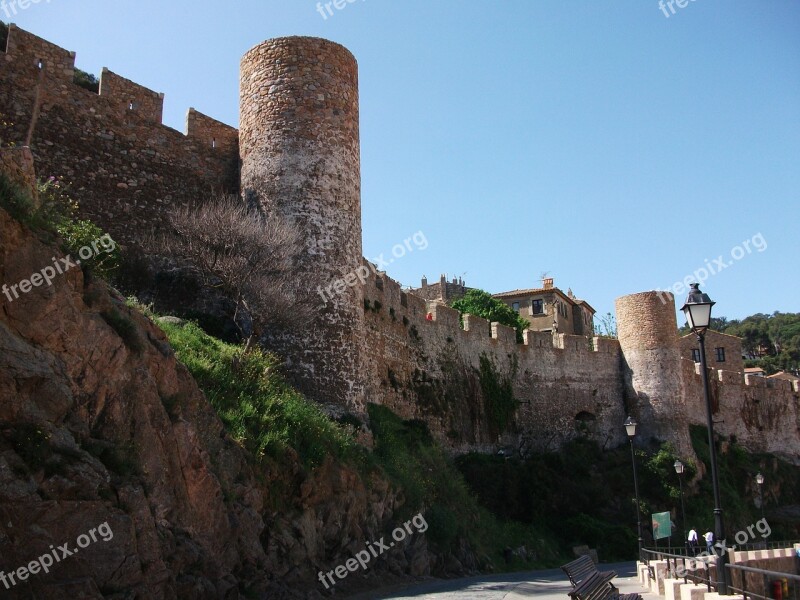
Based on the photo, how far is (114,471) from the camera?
10.7 metres

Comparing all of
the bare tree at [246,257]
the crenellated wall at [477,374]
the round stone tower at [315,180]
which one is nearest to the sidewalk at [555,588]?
the round stone tower at [315,180]

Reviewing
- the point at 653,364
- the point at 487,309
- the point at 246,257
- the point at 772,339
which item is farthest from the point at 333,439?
the point at 772,339

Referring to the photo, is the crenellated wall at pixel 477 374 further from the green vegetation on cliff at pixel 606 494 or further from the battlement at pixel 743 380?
the battlement at pixel 743 380

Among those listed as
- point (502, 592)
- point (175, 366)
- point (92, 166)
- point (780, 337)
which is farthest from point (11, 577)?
point (780, 337)

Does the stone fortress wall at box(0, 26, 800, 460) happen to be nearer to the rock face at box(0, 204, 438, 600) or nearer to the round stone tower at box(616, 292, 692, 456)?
the rock face at box(0, 204, 438, 600)

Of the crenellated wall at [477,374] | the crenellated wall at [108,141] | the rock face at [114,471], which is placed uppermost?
the crenellated wall at [108,141]

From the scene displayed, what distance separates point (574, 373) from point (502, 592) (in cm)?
2371

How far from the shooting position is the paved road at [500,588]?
14781 mm

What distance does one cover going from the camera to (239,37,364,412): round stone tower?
19812 mm

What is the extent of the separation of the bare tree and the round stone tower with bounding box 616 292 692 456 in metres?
23.6

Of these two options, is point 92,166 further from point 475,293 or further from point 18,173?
point 475,293

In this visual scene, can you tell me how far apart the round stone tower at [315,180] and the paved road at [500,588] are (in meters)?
4.82

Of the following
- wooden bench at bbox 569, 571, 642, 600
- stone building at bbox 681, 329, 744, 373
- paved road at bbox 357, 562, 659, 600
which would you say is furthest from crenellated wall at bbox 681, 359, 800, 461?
wooden bench at bbox 569, 571, 642, 600

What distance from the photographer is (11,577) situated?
8.99 meters
